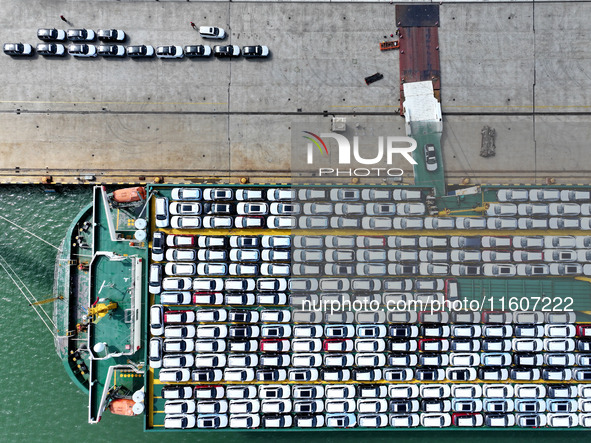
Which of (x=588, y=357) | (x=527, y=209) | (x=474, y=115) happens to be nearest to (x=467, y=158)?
(x=474, y=115)

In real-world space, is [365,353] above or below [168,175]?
below

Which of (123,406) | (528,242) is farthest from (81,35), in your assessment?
(528,242)

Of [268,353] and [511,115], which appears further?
[511,115]

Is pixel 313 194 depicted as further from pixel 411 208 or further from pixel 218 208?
pixel 411 208

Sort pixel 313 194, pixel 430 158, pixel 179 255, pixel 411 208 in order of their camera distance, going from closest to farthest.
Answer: pixel 179 255, pixel 411 208, pixel 313 194, pixel 430 158

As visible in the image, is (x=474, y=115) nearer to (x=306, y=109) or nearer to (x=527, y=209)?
(x=527, y=209)

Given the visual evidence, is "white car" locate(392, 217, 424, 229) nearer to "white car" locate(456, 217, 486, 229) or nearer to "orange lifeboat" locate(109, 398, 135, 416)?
"white car" locate(456, 217, 486, 229)
